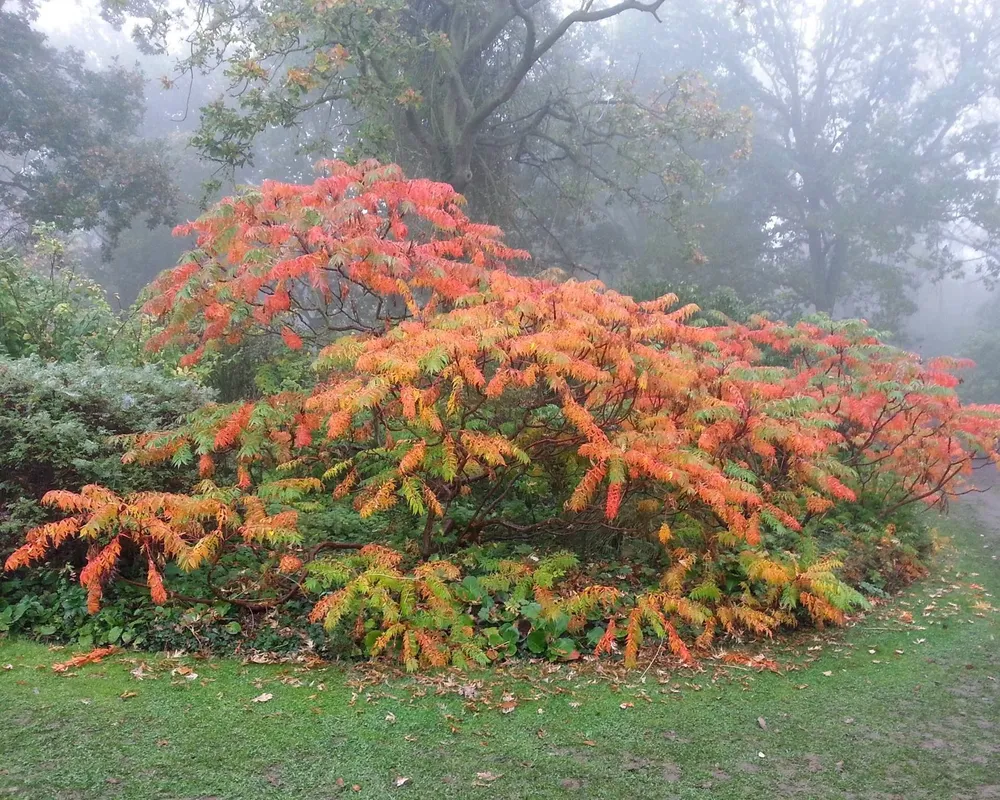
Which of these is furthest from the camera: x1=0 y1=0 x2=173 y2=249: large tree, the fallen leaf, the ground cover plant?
x1=0 y1=0 x2=173 y2=249: large tree

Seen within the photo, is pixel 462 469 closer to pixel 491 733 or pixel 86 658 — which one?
pixel 491 733

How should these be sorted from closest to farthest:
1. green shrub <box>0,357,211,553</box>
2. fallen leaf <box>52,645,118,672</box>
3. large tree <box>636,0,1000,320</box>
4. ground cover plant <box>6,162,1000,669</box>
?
fallen leaf <box>52,645,118,672</box> < ground cover plant <box>6,162,1000,669</box> < green shrub <box>0,357,211,553</box> < large tree <box>636,0,1000,320</box>

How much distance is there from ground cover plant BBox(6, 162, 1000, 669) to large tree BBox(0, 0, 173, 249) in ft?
45.6

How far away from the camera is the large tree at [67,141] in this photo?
55.8ft

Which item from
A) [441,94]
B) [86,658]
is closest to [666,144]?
[441,94]

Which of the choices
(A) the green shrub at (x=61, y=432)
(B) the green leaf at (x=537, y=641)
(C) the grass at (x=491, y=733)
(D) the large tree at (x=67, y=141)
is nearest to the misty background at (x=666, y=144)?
(D) the large tree at (x=67, y=141)

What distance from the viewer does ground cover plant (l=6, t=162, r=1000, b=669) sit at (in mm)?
4277

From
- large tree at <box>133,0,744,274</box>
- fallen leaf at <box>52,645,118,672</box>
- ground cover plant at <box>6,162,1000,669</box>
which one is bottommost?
fallen leaf at <box>52,645,118,672</box>

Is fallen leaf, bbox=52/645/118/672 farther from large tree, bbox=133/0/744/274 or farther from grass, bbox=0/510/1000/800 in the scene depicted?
large tree, bbox=133/0/744/274

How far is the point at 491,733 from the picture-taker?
342cm

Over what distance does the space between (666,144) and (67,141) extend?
14.0 meters

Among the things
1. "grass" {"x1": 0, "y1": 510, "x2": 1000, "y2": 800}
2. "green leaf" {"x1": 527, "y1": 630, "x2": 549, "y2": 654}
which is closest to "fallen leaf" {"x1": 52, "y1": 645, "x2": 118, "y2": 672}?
"grass" {"x1": 0, "y1": 510, "x2": 1000, "y2": 800}

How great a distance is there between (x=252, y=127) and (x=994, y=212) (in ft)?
63.6

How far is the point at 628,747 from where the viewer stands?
11.1 ft
